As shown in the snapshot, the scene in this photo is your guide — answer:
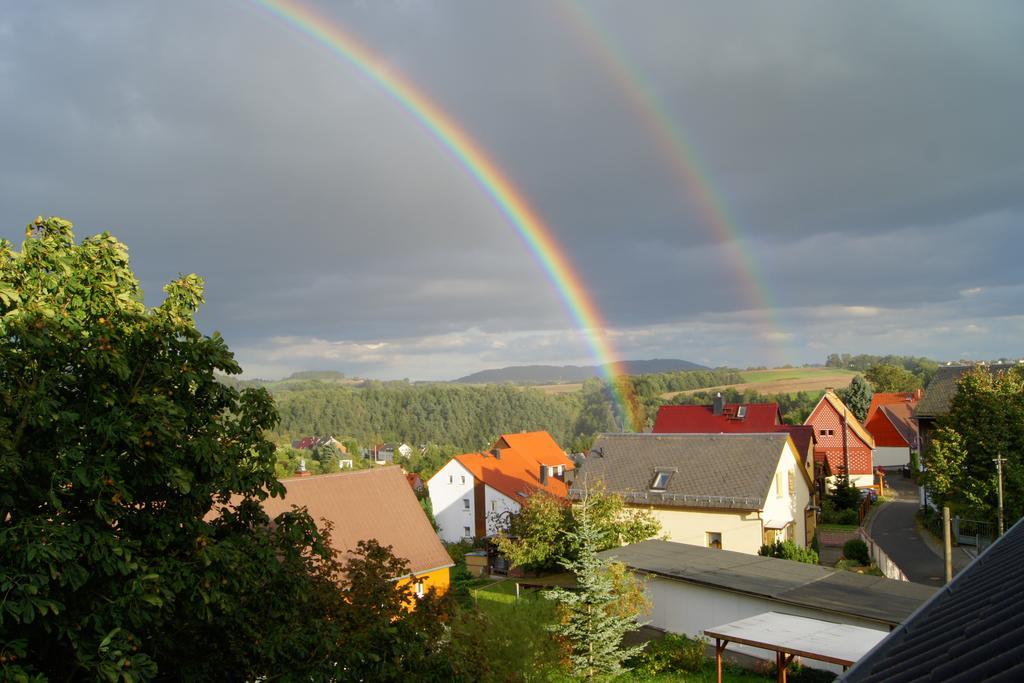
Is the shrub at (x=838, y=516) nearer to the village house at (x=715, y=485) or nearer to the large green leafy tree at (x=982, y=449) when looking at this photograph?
the village house at (x=715, y=485)

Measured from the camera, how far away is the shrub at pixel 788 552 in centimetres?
2811

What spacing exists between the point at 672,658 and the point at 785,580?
4300 millimetres

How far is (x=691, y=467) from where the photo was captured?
33656 mm

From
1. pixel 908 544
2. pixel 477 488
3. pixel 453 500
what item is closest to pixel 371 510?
pixel 477 488

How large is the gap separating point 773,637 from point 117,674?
1352 centimetres

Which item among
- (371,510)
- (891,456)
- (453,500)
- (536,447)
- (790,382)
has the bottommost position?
(453,500)

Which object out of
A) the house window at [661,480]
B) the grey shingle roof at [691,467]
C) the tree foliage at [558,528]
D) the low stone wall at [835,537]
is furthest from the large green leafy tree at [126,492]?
the low stone wall at [835,537]

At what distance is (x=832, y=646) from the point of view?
48.7 feet

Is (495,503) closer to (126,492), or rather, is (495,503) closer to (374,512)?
(374,512)

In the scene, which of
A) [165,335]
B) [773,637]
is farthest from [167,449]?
[773,637]

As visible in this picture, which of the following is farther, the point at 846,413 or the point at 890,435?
the point at 890,435

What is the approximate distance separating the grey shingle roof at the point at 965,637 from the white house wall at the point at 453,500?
156ft

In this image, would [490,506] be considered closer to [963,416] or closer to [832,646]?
[963,416]

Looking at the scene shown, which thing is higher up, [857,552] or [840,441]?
[840,441]
